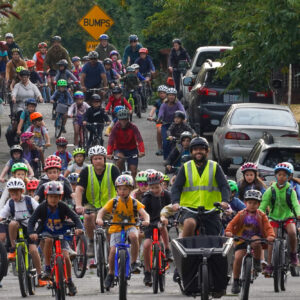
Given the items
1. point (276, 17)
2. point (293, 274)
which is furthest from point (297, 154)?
point (276, 17)

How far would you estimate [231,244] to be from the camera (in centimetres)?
1307

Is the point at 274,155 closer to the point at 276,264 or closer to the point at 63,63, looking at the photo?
the point at 276,264

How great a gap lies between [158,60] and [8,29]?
29.0 metres

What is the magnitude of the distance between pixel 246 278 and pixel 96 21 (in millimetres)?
20993

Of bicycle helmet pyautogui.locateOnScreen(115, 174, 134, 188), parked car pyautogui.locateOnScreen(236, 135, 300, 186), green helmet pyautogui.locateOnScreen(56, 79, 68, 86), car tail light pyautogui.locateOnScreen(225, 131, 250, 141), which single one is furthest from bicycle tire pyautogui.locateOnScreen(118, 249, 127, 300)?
green helmet pyautogui.locateOnScreen(56, 79, 68, 86)

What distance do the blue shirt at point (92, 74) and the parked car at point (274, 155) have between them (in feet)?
34.6

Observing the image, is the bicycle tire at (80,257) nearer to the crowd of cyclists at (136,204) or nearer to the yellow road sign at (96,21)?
the crowd of cyclists at (136,204)

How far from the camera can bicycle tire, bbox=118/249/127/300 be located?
45.7 ft

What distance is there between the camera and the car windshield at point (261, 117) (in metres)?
25.3

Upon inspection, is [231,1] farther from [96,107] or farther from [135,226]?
[135,226]

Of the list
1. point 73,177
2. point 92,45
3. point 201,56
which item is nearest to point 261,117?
point 73,177

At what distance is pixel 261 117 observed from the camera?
25.4 m

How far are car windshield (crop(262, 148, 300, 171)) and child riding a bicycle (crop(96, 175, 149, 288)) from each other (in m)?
4.86

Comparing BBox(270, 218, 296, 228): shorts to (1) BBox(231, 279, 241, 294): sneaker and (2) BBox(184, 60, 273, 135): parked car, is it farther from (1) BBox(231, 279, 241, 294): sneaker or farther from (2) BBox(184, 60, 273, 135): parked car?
(2) BBox(184, 60, 273, 135): parked car
